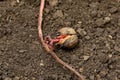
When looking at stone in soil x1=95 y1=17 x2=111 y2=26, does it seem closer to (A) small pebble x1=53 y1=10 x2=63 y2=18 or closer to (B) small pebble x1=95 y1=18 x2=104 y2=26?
(B) small pebble x1=95 y1=18 x2=104 y2=26

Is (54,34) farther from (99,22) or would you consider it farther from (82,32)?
(99,22)

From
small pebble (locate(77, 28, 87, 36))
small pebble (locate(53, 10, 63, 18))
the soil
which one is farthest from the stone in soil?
small pebble (locate(53, 10, 63, 18))

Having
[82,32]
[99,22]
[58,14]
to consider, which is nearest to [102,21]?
[99,22]

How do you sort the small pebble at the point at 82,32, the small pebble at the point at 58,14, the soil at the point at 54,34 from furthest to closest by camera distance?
the small pebble at the point at 58,14
the small pebble at the point at 82,32
the soil at the point at 54,34

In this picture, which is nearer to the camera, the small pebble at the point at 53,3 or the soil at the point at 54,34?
the soil at the point at 54,34

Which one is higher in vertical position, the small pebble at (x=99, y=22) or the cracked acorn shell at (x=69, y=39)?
the small pebble at (x=99, y=22)

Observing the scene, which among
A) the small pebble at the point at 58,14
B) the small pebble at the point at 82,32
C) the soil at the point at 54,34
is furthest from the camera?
the small pebble at the point at 58,14

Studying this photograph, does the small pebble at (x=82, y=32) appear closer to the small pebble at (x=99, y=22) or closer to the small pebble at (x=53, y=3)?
the small pebble at (x=99, y=22)

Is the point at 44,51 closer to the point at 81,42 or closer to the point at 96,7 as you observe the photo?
the point at 81,42

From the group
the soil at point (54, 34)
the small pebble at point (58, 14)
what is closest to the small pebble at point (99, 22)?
the soil at point (54, 34)
